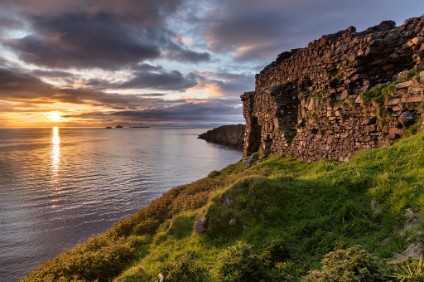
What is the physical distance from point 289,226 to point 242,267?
338cm

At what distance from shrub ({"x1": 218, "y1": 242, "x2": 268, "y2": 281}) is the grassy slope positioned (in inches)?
1.9

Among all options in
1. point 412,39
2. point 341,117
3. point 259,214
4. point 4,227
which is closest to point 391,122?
point 341,117

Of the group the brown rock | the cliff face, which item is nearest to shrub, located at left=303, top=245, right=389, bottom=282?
the brown rock

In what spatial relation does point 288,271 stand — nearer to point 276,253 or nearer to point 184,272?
point 276,253

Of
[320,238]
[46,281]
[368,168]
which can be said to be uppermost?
[368,168]

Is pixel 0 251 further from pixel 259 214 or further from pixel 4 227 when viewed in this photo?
pixel 259 214

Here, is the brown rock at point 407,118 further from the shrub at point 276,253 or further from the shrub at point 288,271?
the shrub at point 288,271

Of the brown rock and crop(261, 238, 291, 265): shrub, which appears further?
the brown rock

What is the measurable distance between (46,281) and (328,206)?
11375 millimetres

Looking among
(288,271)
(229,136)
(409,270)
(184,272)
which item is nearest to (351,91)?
(288,271)

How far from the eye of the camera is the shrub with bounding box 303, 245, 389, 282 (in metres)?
5.28

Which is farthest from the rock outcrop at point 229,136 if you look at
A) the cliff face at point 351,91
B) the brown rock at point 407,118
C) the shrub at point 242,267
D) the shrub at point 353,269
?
the shrub at point 353,269

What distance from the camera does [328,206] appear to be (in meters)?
10.3

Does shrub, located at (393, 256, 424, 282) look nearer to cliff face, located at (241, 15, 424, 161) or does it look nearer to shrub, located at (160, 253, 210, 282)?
shrub, located at (160, 253, 210, 282)
